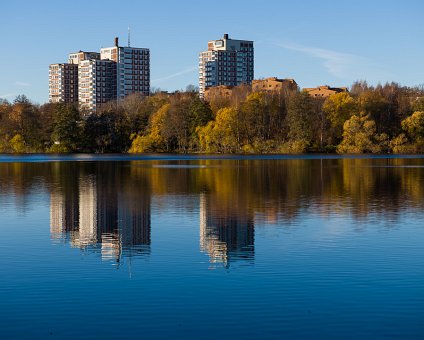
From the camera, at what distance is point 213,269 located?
17578 millimetres

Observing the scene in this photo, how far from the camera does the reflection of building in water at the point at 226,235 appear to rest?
64.4 feet

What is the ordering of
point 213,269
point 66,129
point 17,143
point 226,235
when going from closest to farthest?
point 213,269 < point 226,235 < point 66,129 < point 17,143

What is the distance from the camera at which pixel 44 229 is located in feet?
83.0

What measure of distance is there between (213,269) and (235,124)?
118716mm

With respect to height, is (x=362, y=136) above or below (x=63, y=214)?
above

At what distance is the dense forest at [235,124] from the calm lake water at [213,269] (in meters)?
94.1

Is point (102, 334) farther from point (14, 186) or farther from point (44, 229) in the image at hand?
point (14, 186)

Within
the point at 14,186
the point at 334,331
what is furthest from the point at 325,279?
the point at 14,186

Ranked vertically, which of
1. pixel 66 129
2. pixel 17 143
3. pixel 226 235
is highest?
pixel 66 129

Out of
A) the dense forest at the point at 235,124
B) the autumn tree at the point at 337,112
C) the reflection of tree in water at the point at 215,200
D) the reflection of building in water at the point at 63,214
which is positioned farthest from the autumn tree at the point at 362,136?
the reflection of building in water at the point at 63,214

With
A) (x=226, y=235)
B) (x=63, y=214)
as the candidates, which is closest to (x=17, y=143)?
(x=63, y=214)

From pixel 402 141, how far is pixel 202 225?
104006 mm

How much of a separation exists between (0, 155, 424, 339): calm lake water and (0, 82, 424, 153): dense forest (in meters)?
94.1

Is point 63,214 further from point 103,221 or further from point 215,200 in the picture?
point 215,200
